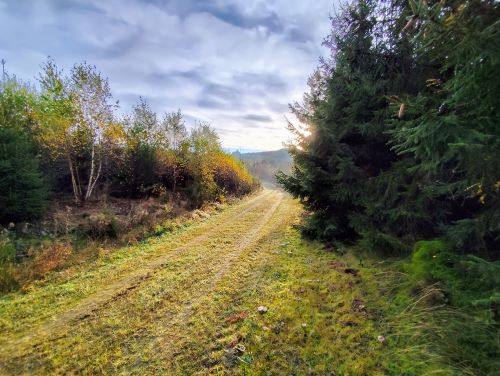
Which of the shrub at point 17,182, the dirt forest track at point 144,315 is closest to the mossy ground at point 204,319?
the dirt forest track at point 144,315

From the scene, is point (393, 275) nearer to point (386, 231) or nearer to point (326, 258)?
point (386, 231)

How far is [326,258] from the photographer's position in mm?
6902

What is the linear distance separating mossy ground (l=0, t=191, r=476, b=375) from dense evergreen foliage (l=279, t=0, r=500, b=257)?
1.70 m

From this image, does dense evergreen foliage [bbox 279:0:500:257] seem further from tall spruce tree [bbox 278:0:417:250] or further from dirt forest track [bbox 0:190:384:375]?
dirt forest track [bbox 0:190:384:375]

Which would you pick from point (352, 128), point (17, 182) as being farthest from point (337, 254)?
point (17, 182)

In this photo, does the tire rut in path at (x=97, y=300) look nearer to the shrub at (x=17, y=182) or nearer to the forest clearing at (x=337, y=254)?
the forest clearing at (x=337, y=254)

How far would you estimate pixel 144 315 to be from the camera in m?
4.52

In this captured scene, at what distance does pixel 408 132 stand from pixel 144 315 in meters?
5.61

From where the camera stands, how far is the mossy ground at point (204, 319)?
334cm

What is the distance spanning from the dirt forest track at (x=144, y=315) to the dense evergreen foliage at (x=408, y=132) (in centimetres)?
237

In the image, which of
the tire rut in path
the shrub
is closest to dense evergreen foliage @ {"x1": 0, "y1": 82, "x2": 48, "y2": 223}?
the shrub

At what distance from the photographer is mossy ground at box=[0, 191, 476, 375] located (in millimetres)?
3340

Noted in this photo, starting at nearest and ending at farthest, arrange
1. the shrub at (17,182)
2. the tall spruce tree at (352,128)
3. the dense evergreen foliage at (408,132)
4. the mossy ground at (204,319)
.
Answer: the dense evergreen foliage at (408,132)
the mossy ground at (204,319)
the tall spruce tree at (352,128)
the shrub at (17,182)

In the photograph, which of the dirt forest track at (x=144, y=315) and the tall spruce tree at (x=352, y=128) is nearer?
the dirt forest track at (x=144, y=315)
